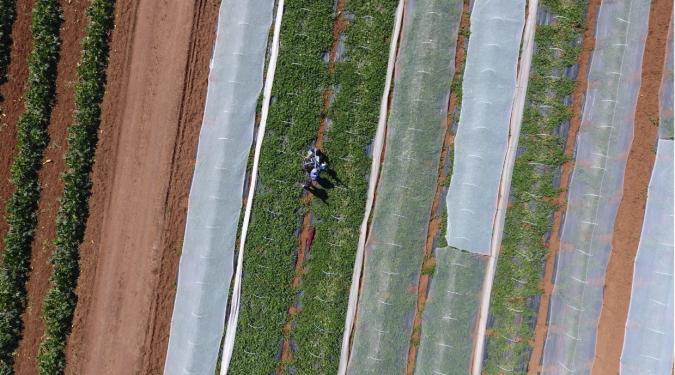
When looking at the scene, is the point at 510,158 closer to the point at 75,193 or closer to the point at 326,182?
the point at 326,182

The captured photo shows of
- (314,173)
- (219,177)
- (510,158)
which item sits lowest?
(219,177)

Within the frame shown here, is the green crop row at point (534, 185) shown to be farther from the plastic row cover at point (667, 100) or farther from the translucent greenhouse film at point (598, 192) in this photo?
the plastic row cover at point (667, 100)

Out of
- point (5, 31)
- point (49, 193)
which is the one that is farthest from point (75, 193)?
point (5, 31)

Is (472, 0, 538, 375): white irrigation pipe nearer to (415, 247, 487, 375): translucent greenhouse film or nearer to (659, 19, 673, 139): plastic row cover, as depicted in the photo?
(415, 247, 487, 375): translucent greenhouse film

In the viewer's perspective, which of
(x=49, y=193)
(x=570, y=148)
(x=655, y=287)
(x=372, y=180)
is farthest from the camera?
(x=49, y=193)

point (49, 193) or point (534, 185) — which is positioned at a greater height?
point (534, 185)

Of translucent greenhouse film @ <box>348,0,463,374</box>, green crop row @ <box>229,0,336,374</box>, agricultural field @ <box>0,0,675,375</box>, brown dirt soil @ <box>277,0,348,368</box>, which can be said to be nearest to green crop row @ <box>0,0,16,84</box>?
agricultural field @ <box>0,0,675,375</box>
